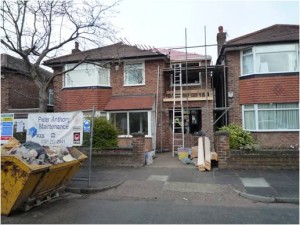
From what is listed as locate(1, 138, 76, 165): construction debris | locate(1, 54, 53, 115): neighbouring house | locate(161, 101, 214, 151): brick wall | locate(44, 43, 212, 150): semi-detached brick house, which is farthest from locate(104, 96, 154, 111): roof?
locate(1, 138, 76, 165): construction debris

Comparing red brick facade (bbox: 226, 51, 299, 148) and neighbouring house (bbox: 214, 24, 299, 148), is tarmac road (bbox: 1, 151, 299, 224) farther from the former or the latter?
neighbouring house (bbox: 214, 24, 299, 148)

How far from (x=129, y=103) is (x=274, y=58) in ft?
26.6

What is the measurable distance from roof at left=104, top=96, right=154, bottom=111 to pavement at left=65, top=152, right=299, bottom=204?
17.8ft

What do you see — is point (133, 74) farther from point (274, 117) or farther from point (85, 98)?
point (274, 117)

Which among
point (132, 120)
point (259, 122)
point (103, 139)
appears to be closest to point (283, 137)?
point (259, 122)

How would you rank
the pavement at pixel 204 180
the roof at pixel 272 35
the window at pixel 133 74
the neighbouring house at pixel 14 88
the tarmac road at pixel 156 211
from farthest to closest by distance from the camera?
the neighbouring house at pixel 14 88 → the window at pixel 133 74 → the roof at pixel 272 35 → the pavement at pixel 204 180 → the tarmac road at pixel 156 211

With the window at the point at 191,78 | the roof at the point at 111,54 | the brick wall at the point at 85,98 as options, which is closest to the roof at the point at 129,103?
the brick wall at the point at 85,98

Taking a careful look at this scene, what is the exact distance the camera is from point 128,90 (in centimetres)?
1870

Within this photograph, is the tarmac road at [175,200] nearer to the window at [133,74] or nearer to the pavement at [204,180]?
the pavement at [204,180]

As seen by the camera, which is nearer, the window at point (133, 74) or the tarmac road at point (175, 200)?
the tarmac road at point (175, 200)

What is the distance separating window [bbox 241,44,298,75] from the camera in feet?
51.0

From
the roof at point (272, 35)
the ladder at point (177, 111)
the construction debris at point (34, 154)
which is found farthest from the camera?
the ladder at point (177, 111)

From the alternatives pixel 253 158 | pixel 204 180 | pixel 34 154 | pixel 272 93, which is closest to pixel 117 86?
pixel 272 93

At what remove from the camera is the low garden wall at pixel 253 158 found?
10.9 meters
